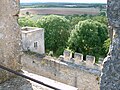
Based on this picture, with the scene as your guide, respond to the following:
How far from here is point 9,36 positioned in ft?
9.58

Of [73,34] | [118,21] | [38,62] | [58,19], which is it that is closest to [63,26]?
[58,19]

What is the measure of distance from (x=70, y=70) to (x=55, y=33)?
936 cm

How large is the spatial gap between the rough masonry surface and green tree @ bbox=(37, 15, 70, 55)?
18150 mm

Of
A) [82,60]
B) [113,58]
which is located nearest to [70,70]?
[82,60]

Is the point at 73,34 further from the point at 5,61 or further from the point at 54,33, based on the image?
the point at 5,61

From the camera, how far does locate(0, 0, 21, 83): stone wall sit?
9.30ft

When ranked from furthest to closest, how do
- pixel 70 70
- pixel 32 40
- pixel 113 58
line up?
pixel 32 40 < pixel 70 70 < pixel 113 58

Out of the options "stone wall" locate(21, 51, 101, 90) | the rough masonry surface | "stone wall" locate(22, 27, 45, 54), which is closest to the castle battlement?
"stone wall" locate(21, 51, 101, 90)

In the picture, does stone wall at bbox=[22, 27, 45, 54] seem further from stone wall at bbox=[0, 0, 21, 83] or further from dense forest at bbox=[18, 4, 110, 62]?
stone wall at bbox=[0, 0, 21, 83]

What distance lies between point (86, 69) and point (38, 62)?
7.42 ft

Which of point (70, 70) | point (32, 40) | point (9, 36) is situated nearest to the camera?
point (9, 36)

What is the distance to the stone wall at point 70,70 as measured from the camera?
10.4 meters

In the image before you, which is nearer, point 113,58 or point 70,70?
point 113,58

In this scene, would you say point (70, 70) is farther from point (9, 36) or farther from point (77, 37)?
point (9, 36)
